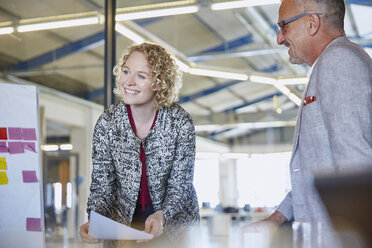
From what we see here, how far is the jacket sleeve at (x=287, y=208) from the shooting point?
1.67m

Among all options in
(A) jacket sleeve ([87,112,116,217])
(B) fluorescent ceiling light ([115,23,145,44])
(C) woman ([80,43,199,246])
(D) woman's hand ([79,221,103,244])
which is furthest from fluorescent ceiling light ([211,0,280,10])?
(D) woman's hand ([79,221,103,244])

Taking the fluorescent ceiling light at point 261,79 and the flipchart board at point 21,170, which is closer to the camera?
the flipchart board at point 21,170

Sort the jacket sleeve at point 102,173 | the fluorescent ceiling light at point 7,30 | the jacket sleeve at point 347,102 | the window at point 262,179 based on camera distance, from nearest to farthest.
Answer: the jacket sleeve at point 347,102 < the jacket sleeve at point 102,173 < the fluorescent ceiling light at point 7,30 < the window at point 262,179

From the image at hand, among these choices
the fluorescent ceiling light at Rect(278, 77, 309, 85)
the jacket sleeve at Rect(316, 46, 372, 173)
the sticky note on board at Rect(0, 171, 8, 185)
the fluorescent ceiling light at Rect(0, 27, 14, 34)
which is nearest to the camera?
the jacket sleeve at Rect(316, 46, 372, 173)

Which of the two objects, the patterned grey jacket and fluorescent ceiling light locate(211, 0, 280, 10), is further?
fluorescent ceiling light locate(211, 0, 280, 10)

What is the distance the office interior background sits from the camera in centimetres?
368

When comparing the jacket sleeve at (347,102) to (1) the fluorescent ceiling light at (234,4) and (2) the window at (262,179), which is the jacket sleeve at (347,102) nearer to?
(1) the fluorescent ceiling light at (234,4)

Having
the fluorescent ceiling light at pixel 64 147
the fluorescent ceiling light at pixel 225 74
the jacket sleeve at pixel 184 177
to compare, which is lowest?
the jacket sleeve at pixel 184 177

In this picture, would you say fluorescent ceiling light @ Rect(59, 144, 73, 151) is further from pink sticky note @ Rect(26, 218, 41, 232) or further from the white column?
pink sticky note @ Rect(26, 218, 41, 232)

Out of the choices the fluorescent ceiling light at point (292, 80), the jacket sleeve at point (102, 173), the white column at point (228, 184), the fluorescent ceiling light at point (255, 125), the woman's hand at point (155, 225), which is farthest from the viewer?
the white column at point (228, 184)

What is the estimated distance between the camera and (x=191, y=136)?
1.97 m

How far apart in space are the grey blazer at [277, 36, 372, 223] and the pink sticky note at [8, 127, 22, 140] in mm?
1220

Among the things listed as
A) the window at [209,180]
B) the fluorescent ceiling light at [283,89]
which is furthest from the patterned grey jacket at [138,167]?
the fluorescent ceiling light at [283,89]

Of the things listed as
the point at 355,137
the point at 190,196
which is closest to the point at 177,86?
the point at 190,196
